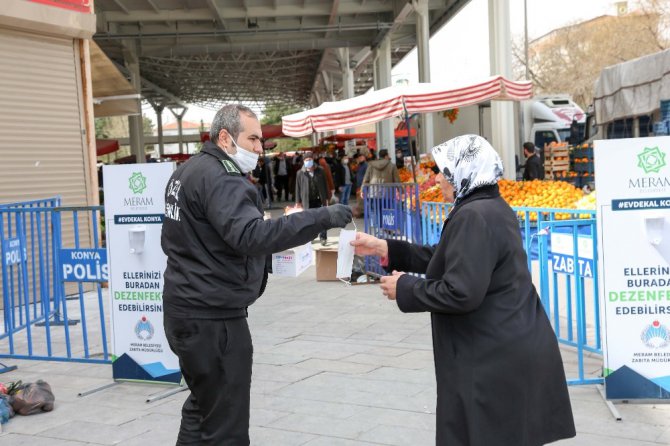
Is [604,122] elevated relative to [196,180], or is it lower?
elevated

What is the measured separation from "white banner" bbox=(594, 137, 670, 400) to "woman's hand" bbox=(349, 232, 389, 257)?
2199 mm

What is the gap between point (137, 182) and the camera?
5.60 m

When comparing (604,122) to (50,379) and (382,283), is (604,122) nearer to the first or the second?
(50,379)

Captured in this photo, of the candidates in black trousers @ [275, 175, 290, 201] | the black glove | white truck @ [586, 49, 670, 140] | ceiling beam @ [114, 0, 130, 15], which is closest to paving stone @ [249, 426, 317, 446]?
the black glove

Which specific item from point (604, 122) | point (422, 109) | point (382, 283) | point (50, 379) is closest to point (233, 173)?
point (382, 283)

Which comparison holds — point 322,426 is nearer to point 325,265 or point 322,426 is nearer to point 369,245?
point 369,245

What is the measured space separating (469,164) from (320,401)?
2.97 metres

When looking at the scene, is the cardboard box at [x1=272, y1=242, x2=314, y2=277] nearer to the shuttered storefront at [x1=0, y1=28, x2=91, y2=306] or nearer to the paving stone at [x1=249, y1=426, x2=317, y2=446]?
the paving stone at [x1=249, y1=426, x2=317, y2=446]

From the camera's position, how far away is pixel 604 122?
59.1ft

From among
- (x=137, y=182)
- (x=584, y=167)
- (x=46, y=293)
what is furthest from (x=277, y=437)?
(x=584, y=167)

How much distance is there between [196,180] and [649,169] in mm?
3132

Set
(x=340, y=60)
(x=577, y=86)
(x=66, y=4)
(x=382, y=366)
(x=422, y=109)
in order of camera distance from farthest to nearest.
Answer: (x=577, y=86) < (x=340, y=60) < (x=422, y=109) < (x=66, y=4) < (x=382, y=366)

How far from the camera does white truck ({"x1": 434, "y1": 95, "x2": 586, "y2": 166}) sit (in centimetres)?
2761

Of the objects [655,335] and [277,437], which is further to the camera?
[655,335]
